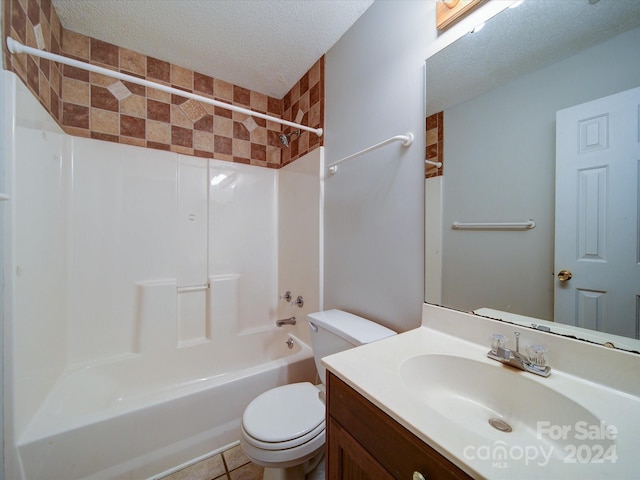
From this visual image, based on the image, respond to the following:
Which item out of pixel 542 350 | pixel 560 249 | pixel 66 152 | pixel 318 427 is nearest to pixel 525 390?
pixel 542 350

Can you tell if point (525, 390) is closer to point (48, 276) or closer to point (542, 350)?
point (542, 350)

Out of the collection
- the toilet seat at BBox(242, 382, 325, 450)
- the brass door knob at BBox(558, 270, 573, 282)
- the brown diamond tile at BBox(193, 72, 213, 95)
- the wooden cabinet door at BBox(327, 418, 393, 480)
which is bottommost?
the toilet seat at BBox(242, 382, 325, 450)

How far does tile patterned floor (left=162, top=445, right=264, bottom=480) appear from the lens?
3.93ft

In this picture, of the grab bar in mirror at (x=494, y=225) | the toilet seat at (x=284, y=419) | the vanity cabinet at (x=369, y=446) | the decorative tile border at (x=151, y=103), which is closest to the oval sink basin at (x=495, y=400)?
the vanity cabinet at (x=369, y=446)

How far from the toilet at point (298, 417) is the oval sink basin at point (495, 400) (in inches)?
11.7

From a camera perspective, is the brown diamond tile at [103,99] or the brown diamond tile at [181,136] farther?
the brown diamond tile at [181,136]

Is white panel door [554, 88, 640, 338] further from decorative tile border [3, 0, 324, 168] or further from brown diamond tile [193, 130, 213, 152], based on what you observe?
brown diamond tile [193, 130, 213, 152]

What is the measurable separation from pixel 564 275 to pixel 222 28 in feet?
6.49

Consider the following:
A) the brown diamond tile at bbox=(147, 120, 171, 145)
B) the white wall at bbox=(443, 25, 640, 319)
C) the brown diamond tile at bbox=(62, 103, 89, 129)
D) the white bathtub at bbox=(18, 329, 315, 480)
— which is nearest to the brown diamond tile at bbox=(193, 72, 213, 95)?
the brown diamond tile at bbox=(147, 120, 171, 145)

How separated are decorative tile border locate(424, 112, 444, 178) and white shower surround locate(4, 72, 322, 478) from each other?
757 mm

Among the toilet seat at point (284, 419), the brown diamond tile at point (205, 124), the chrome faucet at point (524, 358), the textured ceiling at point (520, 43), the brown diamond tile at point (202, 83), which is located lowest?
the toilet seat at point (284, 419)

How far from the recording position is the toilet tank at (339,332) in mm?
1038

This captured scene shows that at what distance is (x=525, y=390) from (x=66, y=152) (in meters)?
2.35

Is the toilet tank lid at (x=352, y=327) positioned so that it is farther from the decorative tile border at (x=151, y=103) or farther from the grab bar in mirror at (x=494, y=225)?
the decorative tile border at (x=151, y=103)
